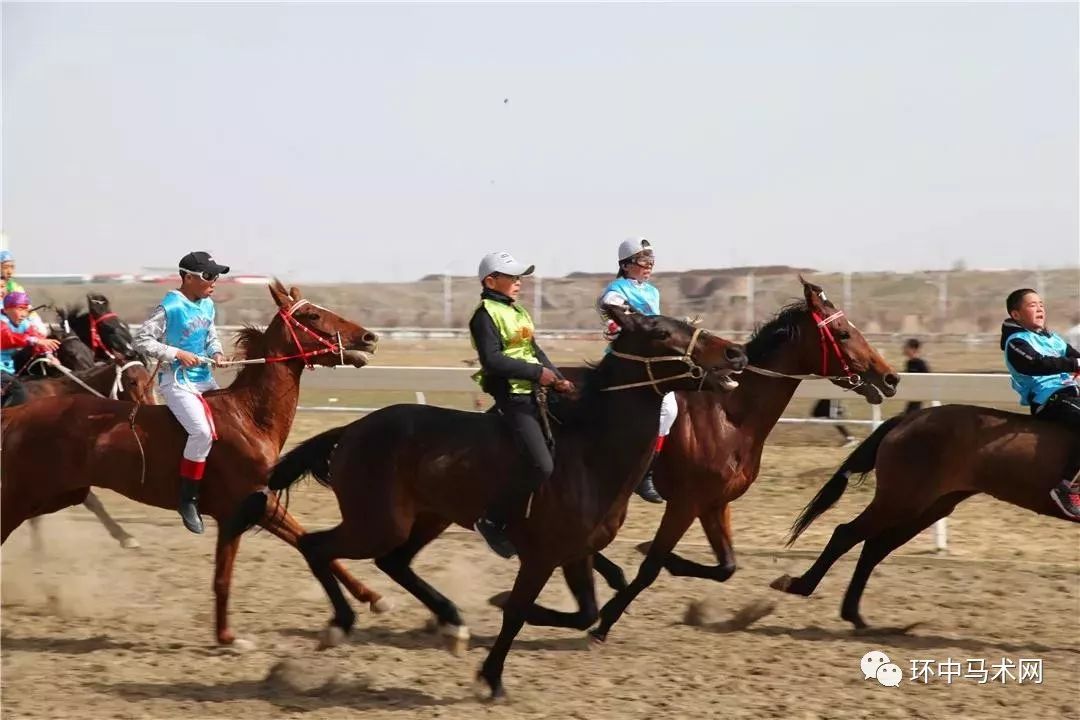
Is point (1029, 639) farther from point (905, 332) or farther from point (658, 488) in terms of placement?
point (905, 332)

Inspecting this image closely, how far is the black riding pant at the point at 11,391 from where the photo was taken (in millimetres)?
10117

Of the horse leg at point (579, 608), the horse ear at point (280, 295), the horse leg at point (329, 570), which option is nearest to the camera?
the horse leg at point (579, 608)

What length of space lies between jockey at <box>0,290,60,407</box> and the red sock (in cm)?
316

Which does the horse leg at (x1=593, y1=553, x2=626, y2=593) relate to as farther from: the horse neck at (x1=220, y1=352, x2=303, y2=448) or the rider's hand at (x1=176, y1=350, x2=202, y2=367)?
the rider's hand at (x1=176, y1=350, x2=202, y2=367)

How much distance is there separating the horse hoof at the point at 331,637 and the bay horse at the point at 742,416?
114 cm

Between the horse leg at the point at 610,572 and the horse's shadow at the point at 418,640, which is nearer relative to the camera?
the horse's shadow at the point at 418,640

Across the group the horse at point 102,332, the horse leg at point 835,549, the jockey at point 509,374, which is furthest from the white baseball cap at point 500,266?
the horse at point 102,332

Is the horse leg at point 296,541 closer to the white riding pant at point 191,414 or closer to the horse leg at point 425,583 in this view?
the horse leg at point 425,583

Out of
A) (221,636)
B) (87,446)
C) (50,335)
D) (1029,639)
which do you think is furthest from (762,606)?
(50,335)

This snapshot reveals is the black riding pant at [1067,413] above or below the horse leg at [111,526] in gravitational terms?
above

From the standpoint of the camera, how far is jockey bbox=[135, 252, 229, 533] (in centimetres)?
770

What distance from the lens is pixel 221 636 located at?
24.5 feet

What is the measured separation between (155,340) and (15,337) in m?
3.35

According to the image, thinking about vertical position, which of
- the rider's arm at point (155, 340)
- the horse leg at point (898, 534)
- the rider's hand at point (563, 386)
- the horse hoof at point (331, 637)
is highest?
the rider's arm at point (155, 340)
